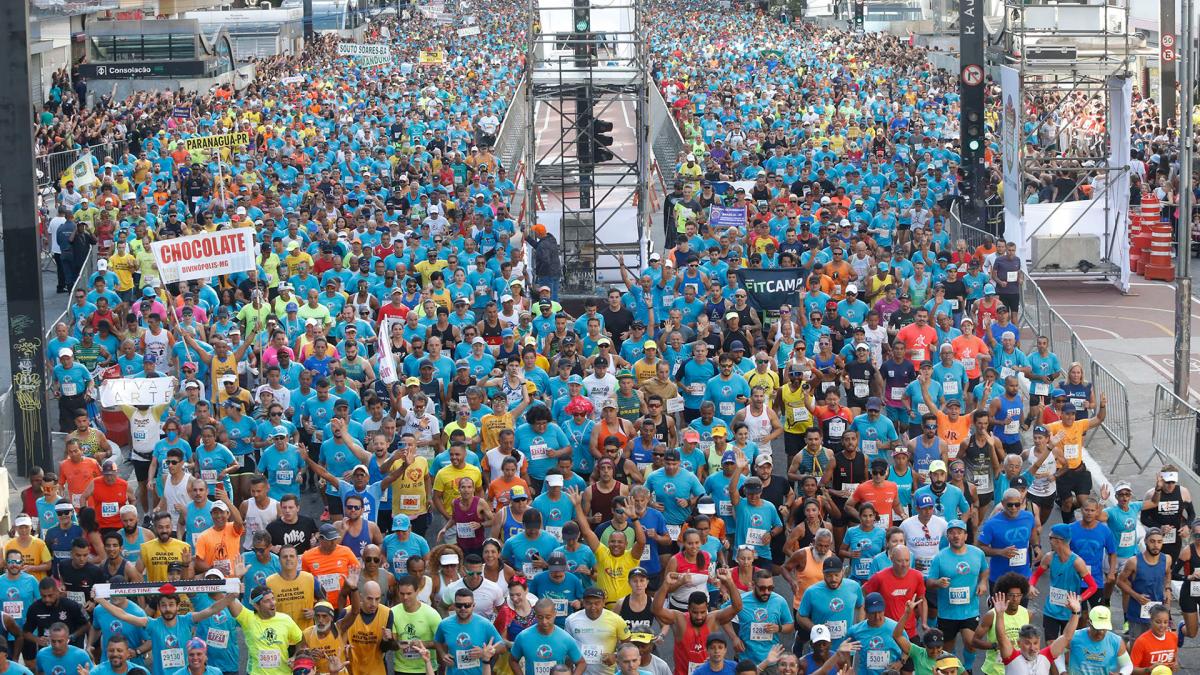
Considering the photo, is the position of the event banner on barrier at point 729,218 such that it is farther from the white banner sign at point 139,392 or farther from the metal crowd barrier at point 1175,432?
the white banner sign at point 139,392

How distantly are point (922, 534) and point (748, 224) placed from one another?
41.3 ft

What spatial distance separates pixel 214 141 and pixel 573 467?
14.8 m

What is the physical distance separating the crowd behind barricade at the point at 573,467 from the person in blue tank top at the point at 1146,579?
0.07ft

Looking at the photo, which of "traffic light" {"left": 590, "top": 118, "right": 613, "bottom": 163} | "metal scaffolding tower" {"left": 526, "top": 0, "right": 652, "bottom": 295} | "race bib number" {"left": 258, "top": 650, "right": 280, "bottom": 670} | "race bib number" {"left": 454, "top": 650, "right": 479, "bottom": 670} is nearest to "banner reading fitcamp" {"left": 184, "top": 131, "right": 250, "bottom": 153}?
"metal scaffolding tower" {"left": 526, "top": 0, "right": 652, "bottom": 295}

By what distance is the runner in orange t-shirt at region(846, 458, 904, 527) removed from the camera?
51.3 ft

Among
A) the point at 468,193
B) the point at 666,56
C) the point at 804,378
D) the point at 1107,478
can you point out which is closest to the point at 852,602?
the point at 804,378

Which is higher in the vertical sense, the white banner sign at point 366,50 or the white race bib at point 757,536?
the white banner sign at point 366,50

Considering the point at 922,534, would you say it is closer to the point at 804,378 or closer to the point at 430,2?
the point at 804,378

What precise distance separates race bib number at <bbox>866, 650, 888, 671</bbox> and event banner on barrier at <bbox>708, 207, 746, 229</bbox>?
45.8 feet

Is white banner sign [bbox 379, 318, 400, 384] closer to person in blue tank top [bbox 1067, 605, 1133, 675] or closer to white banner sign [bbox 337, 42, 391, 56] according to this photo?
person in blue tank top [bbox 1067, 605, 1133, 675]

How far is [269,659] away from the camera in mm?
13070

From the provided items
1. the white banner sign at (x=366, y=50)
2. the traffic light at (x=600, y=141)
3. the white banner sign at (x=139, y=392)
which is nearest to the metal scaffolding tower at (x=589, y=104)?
the traffic light at (x=600, y=141)

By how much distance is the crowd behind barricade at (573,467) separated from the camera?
1341 cm

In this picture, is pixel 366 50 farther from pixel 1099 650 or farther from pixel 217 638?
pixel 1099 650
